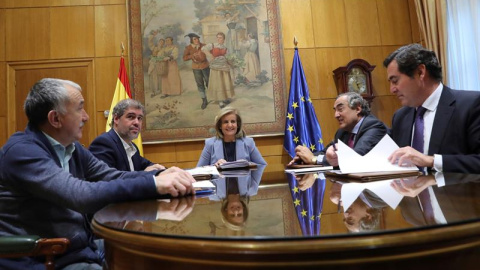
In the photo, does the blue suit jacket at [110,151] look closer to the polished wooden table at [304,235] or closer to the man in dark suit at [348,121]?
the man in dark suit at [348,121]

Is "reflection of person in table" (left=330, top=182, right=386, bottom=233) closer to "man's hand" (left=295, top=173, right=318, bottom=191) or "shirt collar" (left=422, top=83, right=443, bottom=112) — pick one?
"man's hand" (left=295, top=173, right=318, bottom=191)

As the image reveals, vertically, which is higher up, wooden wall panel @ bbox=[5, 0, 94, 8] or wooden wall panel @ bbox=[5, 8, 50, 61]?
wooden wall panel @ bbox=[5, 0, 94, 8]

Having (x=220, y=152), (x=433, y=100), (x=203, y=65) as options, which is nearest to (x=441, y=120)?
(x=433, y=100)

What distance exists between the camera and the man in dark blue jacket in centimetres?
128

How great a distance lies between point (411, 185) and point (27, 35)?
19.4 feet

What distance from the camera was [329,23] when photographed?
5805mm

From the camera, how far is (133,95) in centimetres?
532

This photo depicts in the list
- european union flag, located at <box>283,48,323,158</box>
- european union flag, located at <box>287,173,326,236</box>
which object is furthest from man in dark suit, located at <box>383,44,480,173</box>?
european union flag, located at <box>283,48,323,158</box>

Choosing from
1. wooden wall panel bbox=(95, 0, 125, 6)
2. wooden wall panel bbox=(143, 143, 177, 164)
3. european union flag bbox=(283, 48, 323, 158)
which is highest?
wooden wall panel bbox=(95, 0, 125, 6)

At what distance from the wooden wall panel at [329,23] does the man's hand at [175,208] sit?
501 centimetres

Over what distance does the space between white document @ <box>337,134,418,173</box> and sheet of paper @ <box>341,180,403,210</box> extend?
279 mm

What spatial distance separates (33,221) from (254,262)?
1113 millimetres

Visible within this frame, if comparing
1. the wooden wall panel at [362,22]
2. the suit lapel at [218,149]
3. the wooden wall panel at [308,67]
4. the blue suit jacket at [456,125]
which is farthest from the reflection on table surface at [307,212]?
the wooden wall panel at [362,22]

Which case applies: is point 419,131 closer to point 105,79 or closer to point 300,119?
point 300,119
